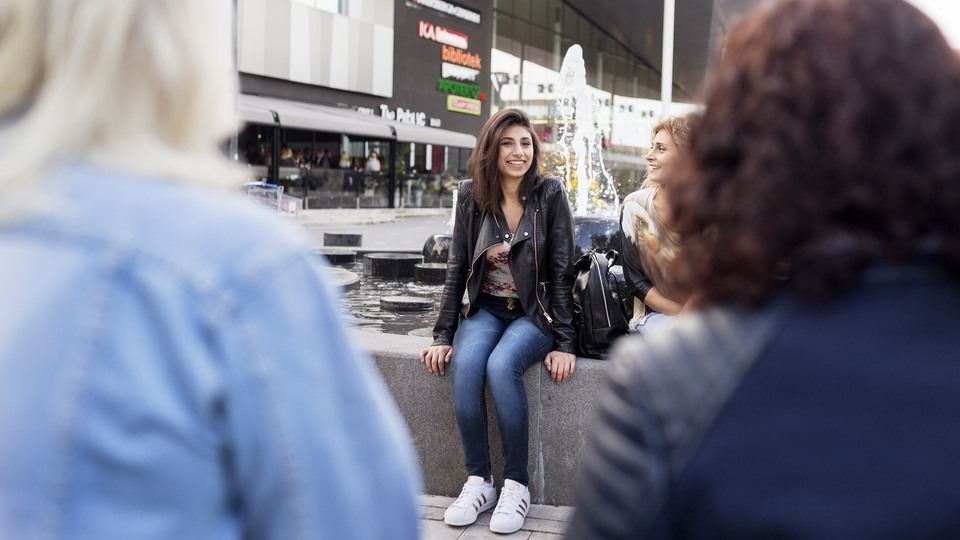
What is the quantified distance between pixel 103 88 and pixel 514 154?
359 cm

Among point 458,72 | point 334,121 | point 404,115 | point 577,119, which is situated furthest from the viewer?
point 458,72

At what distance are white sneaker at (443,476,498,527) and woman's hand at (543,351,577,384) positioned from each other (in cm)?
59

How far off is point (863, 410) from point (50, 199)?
96cm

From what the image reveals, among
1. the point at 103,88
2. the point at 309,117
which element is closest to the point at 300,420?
the point at 103,88

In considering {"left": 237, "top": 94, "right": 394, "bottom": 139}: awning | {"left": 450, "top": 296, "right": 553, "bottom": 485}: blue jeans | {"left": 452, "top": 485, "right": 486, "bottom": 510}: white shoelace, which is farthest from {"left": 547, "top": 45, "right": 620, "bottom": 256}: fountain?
{"left": 237, "top": 94, "right": 394, "bottom": 139}: awning

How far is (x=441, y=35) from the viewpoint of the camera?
139 feet

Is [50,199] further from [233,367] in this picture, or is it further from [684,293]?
[684,293]

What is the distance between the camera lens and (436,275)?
33.9ft

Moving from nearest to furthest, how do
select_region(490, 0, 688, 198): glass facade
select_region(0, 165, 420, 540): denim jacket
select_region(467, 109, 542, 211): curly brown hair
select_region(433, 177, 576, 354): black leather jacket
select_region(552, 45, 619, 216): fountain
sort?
select_region(0, 165, 420, 540): denim jacket
select_region(433, 177, 576, 354): black leather jacket
select_region(467, 109, 542, 211): curly brown hair
select_region(552, 45, 619, 216): fountain
select_region(490, 0, 688, 198): glass facade

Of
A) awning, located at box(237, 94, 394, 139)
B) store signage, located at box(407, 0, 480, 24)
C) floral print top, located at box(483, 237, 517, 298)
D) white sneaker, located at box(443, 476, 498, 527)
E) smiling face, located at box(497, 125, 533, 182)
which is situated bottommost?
white sneaker, located at box(443, 476, 498, 527)

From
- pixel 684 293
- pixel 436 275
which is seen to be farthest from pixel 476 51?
pixel 684 293

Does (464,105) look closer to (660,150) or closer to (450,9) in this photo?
(450,9)

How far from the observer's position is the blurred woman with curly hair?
1.06m

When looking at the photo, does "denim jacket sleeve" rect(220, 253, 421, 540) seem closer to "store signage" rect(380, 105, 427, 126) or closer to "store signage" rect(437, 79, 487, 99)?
"store signage" rect(380, 105, 427, 126)
